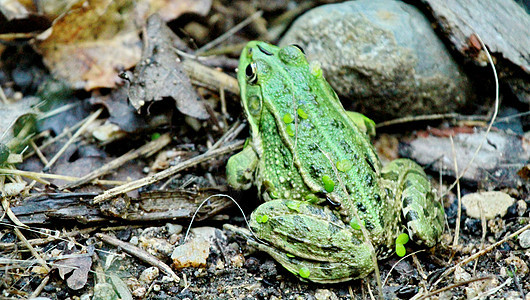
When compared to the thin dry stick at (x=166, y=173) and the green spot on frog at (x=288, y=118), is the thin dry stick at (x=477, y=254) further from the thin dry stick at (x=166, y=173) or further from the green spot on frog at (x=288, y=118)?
the thin dry stick at (x=166, y=173)

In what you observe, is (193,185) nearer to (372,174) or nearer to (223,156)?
(223,156)

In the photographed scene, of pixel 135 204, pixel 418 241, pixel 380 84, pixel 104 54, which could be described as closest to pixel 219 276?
pixel 135 204

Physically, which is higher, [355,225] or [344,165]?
[344,165]

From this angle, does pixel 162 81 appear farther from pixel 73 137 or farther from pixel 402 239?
pixel 402 239

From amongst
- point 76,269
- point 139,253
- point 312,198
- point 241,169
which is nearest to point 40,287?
point 76,269

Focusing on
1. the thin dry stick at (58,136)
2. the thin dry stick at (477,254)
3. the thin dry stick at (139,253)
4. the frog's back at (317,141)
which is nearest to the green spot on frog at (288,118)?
the frog's back at (317,141)
